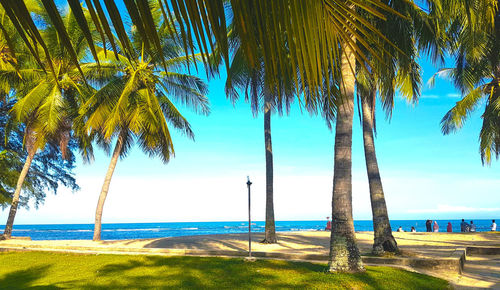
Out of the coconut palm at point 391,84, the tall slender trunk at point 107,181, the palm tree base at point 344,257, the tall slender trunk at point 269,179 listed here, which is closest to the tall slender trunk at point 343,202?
the palm tree base at point 344,257

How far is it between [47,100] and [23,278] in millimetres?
11718

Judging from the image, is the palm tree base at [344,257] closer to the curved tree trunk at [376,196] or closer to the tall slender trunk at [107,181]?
the curved tree trunk at [376,196]

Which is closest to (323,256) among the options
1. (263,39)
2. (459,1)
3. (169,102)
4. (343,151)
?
(343,151)

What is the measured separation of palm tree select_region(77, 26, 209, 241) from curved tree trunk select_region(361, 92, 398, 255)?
9410mm

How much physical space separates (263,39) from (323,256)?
11.7 m

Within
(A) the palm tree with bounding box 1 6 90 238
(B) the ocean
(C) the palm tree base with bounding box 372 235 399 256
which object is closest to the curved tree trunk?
(C) the palm tree base with bounding box 372 235 399 256

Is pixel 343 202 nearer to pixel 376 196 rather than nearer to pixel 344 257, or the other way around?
pixel 344 257

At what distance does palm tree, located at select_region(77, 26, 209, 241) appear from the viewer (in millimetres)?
19141

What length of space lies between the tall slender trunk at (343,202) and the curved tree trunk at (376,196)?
3.50 metres

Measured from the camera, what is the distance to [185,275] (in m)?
9.96

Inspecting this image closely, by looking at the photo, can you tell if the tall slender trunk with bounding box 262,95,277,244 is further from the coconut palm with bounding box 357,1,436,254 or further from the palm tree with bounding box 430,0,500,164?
the palm tree with bounding box 430,0,500,164

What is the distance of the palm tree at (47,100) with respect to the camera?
19.2 m

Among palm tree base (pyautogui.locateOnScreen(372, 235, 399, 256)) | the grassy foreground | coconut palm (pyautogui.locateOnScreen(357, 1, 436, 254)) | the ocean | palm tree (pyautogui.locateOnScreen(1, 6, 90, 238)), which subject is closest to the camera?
the grassy foreground

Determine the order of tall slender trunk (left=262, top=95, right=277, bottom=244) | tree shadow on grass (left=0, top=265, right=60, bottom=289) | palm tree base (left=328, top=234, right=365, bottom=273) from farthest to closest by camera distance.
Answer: tall slender trunk (left=262, top=95, right=277, bottom=244) → tree shadow on grass (left=0, top=265, right=60, bottom=289) → palm tree base (left=328, top=234, right=365, bottom=273)
